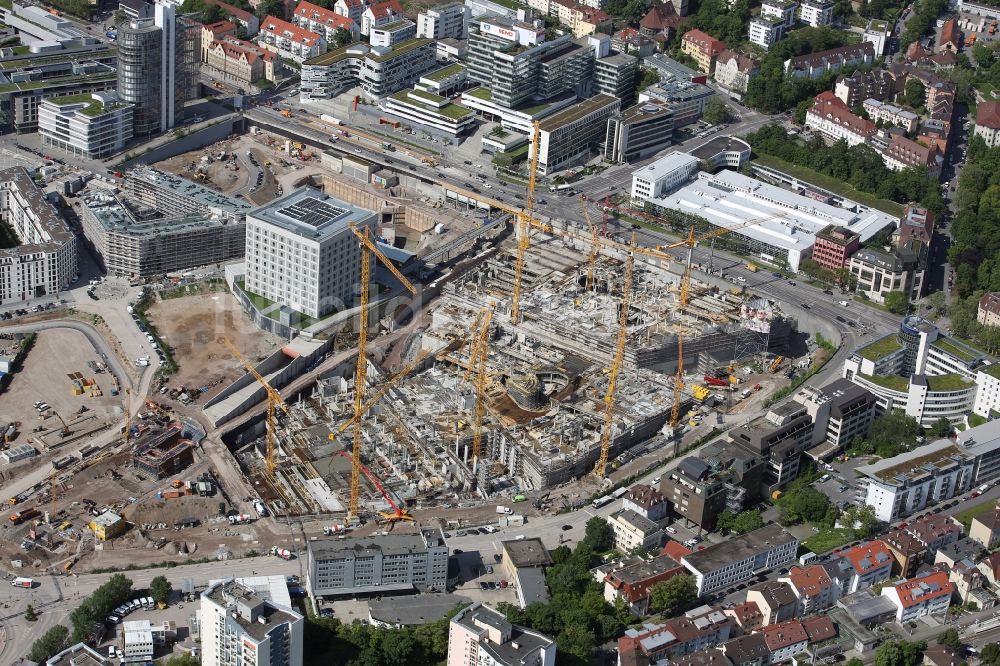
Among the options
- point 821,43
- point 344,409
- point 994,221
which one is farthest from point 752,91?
point 344,409

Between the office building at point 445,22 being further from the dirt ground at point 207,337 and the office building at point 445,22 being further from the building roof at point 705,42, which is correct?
the dirt ground at point 207,337

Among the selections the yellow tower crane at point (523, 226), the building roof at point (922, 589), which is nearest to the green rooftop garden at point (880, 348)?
the building roof at point (922, 589)

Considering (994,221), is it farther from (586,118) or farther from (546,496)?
A: (546,496)

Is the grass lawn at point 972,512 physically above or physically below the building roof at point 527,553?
above

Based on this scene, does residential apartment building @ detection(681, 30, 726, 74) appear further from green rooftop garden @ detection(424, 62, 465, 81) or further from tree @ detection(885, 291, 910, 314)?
tree @ detection(885, 291, 910, 314)

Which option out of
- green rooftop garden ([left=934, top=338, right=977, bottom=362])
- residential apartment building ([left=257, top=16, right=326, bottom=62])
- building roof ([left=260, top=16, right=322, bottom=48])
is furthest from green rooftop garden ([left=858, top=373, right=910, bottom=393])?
building roof ([left=260, top=16, right=322, bottom=48])

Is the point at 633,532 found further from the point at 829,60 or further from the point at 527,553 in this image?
the point at 829,60
